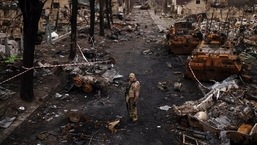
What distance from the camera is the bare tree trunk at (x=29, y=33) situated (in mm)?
9977

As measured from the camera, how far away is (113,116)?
10219mm

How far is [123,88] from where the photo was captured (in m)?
13.1

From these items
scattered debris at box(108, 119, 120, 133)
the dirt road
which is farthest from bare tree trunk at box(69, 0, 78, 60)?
scattered debris at box(108, 119, 120, 133)

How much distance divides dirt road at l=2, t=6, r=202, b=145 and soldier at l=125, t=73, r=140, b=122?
0.26m

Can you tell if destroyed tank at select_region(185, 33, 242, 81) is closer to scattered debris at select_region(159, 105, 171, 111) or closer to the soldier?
scattered debris at select_region(159, 105, 171, 111)

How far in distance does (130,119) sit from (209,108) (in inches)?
83.9

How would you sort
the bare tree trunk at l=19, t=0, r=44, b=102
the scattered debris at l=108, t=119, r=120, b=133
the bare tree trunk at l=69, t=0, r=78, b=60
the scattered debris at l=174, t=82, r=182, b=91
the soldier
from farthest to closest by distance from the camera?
1. the bare tree trunk at l=69, t=0, r=78, b=60
2. the scattered debris at l=174, t=82, r=182, b=91
3. the bare tree trunk at l=19, t=0, r=44, b=102
4. the soldier
5. the scattered debris at l=108, t=119, r=120, b=133

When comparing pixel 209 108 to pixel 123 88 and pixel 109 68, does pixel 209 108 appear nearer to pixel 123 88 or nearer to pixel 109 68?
pixel 123 88

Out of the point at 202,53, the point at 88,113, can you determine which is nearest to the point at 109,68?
the point at 202,53

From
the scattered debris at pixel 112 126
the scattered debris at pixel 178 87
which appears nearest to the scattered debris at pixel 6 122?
the scattered debris at pixel 112 126

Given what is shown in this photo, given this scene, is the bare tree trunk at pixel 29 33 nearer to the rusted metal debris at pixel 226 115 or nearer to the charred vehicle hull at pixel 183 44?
the rusted metal debris at pixel 226 115

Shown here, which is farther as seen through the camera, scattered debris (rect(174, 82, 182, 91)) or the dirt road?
scattered debris (rect(174, 82, 182, 91))

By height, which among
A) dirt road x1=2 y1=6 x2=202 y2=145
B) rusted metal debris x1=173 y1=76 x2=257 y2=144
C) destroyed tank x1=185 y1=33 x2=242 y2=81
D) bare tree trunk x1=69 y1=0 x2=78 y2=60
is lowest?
dirt road x1=2 y1=6 x2=202 y2=145

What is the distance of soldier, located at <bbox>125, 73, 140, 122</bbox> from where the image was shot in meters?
9.50
